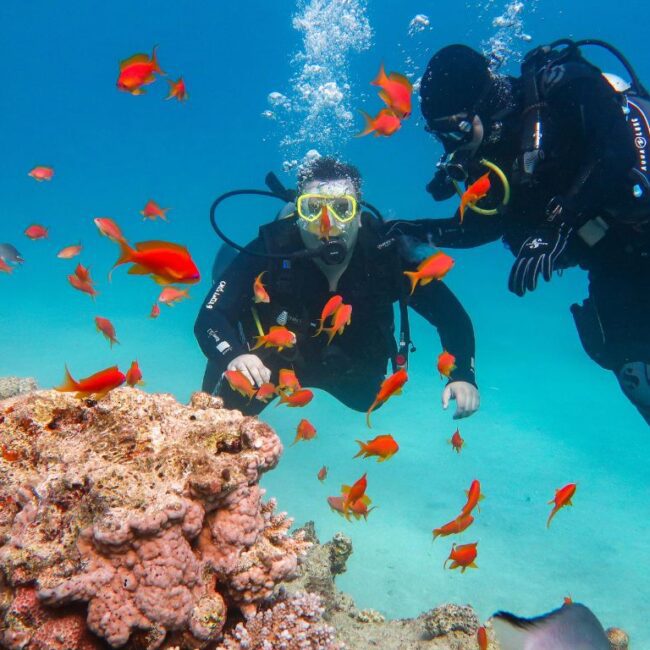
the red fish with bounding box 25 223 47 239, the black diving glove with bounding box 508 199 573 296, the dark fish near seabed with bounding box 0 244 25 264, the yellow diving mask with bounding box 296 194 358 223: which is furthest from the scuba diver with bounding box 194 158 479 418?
the dark fish near seabed with bounding box 0 244 25 264

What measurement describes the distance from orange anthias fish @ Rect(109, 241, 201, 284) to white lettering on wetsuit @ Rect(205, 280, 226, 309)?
307 centimetres

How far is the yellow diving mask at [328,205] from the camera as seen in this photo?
5016mm

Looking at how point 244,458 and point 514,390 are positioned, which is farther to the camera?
point 514,390

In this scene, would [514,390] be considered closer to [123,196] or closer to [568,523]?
[568,523]

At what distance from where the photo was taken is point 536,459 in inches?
517

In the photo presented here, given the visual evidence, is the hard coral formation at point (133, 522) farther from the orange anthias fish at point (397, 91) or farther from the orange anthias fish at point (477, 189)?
the orange anthias fish at point (397, 91)

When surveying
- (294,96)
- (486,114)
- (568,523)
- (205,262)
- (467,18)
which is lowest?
(568,523)

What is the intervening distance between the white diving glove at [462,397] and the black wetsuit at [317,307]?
30.5 inches

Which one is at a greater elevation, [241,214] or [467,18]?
[467,18]

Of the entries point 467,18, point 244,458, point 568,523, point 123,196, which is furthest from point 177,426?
point 123,196

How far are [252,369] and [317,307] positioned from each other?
61.9 inches

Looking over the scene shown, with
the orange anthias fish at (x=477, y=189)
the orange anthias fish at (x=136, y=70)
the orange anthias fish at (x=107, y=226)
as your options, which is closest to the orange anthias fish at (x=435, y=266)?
the orange anthias fish at (x=477, y=189)

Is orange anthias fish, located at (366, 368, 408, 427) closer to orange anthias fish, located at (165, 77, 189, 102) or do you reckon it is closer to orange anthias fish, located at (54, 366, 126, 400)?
orange anthias fish, located at (54, 366, 126, 400)

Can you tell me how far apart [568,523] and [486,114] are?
899 centimetres
